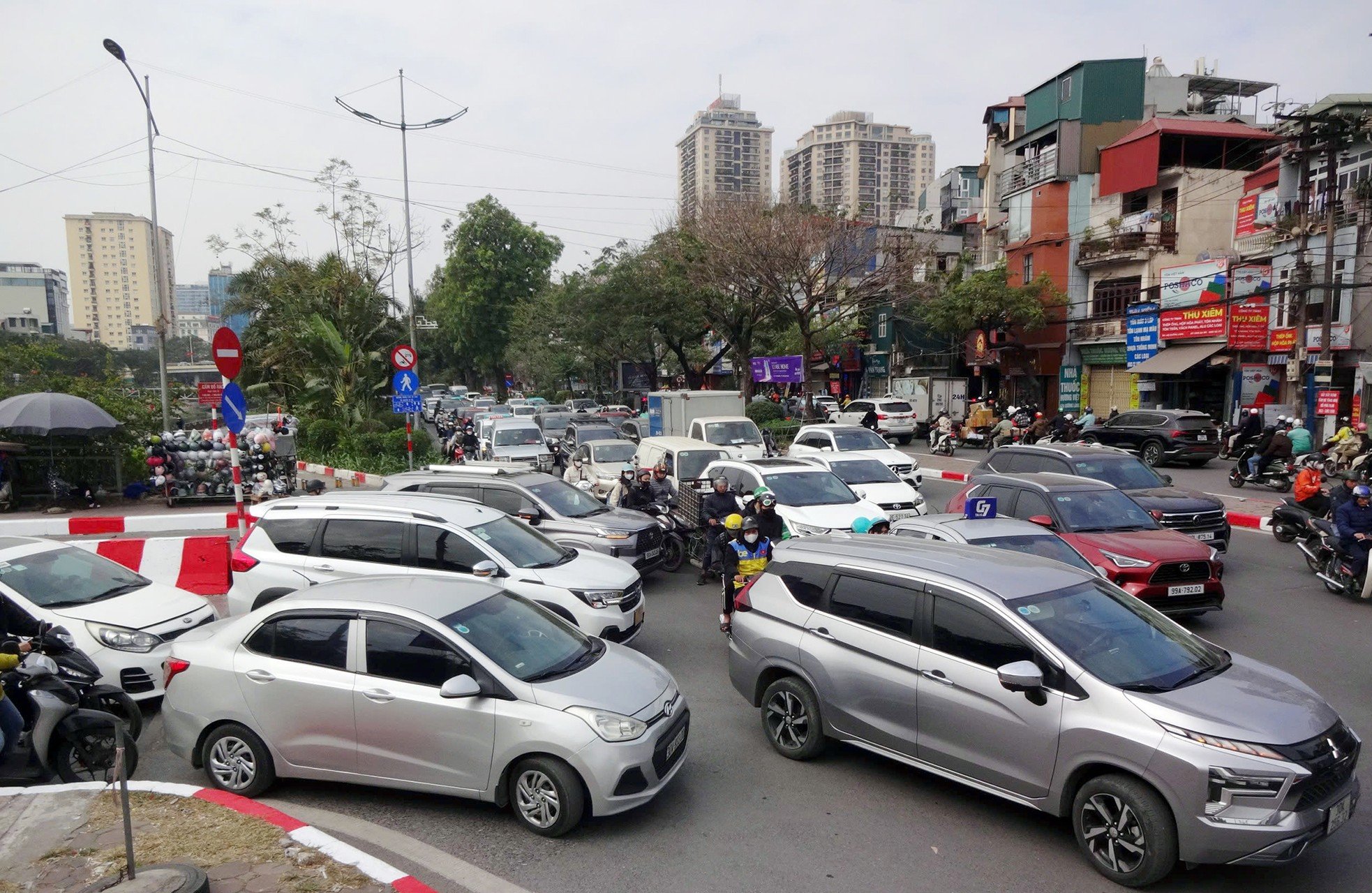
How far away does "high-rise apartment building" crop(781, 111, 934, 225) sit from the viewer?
115938mm

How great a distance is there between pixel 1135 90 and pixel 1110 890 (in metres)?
41.9

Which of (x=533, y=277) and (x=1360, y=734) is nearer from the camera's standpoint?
(x=1360, y=734)

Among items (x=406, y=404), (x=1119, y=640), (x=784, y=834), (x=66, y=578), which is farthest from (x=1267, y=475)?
(x=66, y=578)

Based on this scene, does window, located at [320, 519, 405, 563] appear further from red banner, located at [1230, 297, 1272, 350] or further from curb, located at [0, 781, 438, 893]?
red banner, located at [1230, 297, 1272, 350]

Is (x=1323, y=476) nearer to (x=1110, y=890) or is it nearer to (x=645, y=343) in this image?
(x=1110, y=890)

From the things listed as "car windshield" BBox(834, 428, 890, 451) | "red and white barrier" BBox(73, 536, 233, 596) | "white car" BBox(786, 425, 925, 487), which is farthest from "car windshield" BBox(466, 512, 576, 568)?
"car windshield" BBox(834, 428, 890, 451)

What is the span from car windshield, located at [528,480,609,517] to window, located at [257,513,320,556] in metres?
3.33

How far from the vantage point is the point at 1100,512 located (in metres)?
10.2

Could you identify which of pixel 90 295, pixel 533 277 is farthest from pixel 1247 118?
pixel 90 295

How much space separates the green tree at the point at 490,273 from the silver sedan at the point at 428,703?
53451 millimetres

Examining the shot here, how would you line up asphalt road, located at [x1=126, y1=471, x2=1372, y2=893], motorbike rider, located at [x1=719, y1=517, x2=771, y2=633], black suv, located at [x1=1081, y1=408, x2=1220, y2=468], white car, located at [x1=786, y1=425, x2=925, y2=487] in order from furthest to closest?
black suv, located at [x1=1081, y1=408, x2=1220, y2=468], white car, located at [x1=786, y1=425, x2=925, y2=487], motorbike rider, located at [x1=719, y1=517, x2=771, y2=633], asphalt road, located at [x1=126, y1=471, x2=1372, y2=893]

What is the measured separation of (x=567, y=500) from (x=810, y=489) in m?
3.62

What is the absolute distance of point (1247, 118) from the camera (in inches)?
1577

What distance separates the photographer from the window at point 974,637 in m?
5.11
